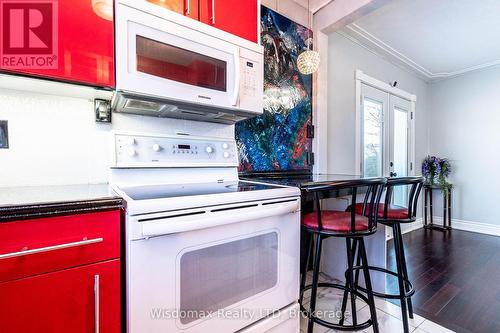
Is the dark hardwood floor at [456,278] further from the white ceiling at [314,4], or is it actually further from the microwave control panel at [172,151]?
the white ceiling at [314,4]

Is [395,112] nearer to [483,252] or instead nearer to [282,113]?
[483,252]

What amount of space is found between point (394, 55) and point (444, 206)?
2530 mm

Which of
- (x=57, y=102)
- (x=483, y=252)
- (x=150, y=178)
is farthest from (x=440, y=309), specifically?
(x=57, y=102)

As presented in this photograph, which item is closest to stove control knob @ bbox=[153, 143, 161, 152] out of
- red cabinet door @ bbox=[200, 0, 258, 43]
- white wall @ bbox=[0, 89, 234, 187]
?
white wall @ bbox=[0, 89, 234, 187]

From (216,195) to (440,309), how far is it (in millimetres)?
1945

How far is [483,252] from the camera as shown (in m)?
2.96

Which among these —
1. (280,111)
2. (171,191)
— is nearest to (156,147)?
(171,191)

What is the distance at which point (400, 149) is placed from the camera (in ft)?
12.3

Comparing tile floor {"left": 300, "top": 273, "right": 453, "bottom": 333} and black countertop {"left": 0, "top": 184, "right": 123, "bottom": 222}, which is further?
tile floor {"left": 300, "top": 273, "right": 453, "bottom": 333}

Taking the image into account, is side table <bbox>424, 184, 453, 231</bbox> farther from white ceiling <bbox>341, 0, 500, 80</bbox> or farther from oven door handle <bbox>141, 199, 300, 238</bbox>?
oven door handle <bbox>141, 199, 300, 238</bbox>

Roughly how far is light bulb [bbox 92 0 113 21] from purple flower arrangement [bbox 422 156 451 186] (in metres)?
4.70

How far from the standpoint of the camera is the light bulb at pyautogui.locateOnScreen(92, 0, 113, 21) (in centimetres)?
104

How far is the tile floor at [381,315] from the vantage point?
1.54m

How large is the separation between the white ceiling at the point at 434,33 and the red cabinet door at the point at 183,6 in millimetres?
1942
